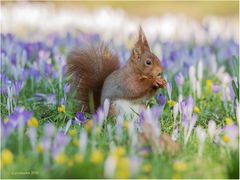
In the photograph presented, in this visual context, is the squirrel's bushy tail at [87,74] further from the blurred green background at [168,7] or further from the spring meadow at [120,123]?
the blurred green background at [168,7]

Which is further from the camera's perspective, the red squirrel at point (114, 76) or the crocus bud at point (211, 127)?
the red squirrel at point (114, 76)

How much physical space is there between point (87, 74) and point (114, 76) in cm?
27

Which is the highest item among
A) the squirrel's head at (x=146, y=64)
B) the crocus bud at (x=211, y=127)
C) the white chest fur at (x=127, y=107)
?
the squirrel's head at (x=146, y=64)

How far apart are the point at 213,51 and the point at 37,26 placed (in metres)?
2.83

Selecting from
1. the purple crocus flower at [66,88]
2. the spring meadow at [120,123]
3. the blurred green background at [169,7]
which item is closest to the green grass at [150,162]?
the spring meadow at [120,123]

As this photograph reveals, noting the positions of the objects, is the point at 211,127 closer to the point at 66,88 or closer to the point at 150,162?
the point at 150,162

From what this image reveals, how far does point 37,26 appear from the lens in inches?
365

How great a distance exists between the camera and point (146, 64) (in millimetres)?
4641

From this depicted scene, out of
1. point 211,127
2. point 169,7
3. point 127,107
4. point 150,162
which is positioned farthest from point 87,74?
point 169,7

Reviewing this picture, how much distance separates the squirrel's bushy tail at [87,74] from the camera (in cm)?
489

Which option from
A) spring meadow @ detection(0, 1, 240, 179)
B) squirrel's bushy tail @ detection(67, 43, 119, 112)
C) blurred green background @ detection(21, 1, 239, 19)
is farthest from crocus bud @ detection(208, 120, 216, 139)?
blurred green background @ detection(21, 1, 239, 19)

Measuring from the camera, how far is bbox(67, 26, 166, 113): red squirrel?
456 cm

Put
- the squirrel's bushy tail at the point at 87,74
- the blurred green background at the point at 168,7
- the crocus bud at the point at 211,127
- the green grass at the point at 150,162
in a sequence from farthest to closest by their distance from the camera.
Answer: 1. the blurred green background at the point at 168,7
2. the squirrel's bushy tail at the point at 87,74
3. the crocus bud at the point at 211,127
4. the green grass at the point at 150,162

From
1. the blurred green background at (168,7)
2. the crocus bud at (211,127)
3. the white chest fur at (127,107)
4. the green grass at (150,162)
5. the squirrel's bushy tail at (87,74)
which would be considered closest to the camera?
the green grass at (150,162)
